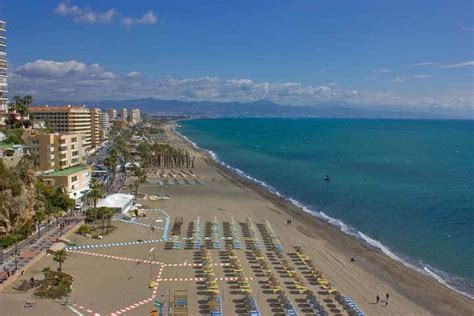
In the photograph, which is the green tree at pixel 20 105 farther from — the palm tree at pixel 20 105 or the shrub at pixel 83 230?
the shrub at pixel 83 230

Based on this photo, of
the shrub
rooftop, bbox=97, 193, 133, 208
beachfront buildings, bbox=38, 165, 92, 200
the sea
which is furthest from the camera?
beachfront buildings, bbox=38, 165, 92, 200

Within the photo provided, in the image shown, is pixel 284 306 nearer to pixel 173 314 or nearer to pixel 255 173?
pixel 173 314

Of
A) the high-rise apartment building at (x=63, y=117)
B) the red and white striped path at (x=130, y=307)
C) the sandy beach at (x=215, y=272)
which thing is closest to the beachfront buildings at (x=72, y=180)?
the sandy beach at (x=215, y=272)

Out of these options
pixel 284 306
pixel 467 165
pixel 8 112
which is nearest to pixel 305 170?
pixel 467 165

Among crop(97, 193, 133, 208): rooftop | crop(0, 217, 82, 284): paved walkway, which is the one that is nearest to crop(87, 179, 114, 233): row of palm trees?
crop(0, 217, 82, 284): paved walkway

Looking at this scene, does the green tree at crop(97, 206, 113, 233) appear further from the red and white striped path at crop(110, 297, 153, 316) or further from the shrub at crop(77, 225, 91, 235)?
the red and white striped path at crop(110, 297, 153, 316)

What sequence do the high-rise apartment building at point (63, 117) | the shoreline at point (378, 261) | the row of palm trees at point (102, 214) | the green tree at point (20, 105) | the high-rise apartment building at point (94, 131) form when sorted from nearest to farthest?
1. the shoreline at point (378, 261)
2. the row of palm trees at point (102, 214)
3. the green tree at point (20, 105)
4. the high-rise apartment building at point (63, 117)
5. the high-rise apartment building at point (94, 131)
